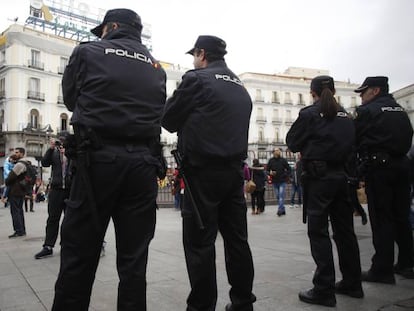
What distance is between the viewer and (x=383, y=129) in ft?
13.2

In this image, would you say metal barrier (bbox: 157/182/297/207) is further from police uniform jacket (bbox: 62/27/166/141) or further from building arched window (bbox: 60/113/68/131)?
building arched window (bbox: 60/113/68/131)

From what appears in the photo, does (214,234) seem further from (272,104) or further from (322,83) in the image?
(272,104)

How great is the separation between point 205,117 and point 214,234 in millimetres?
866

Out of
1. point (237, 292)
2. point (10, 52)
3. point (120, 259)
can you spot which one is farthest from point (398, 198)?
point (10, 52)

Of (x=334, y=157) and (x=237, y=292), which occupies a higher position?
(x=334, y=157)

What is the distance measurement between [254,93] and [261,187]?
46791 millimetres

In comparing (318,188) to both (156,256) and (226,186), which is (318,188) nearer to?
(226,186)

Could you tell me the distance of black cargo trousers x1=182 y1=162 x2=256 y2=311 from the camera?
277 cm

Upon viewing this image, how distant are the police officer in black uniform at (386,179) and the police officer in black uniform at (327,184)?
57cm

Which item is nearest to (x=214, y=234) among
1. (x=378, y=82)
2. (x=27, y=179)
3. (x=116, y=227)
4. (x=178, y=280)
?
(x=116, y=227)

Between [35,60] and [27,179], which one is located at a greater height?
[35,60]

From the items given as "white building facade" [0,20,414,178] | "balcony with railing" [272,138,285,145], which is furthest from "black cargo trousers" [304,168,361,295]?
"balcony with railing" [272,138,285,145]

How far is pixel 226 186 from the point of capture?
2889 millimetres

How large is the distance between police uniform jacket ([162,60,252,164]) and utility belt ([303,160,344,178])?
0.82 meters
